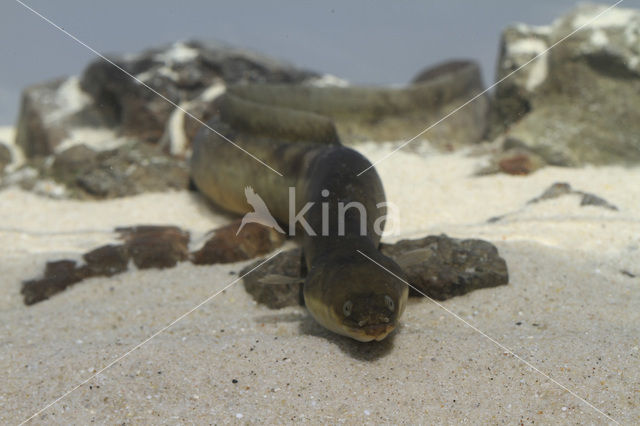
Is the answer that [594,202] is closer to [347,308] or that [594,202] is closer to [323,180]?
[323,180]

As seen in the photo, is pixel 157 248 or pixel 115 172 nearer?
pixel 157 248

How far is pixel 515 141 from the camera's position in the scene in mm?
5883

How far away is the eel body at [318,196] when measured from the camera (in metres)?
2.07

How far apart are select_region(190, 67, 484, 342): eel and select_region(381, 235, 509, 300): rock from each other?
13.2 inches

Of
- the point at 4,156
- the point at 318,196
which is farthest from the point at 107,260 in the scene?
the point at 4,156

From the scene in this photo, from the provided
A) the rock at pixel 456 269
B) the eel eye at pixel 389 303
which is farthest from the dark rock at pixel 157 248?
the eel eye at pixel 389 303

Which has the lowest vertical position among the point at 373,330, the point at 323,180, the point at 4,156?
the point at 4,156

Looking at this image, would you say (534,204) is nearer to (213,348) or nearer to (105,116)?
(213,348)

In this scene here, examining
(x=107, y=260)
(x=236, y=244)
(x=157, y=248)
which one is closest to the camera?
(x=107, y=260)

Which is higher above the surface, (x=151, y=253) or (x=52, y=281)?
(x=151, y=253)

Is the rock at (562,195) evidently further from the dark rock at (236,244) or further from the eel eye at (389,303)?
the eel eye at (389,303)

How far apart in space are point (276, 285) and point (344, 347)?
776 mm

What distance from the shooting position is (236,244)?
3629 millimetres

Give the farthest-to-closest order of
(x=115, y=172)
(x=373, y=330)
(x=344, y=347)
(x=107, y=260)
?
1. (x=115, y=172)
2. (x=107, y=260)
3. (x=344, y=347)
4. (x=373, y=330)
